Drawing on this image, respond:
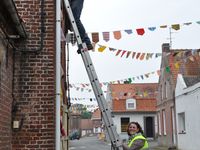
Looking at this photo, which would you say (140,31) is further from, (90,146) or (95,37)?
(90,146)

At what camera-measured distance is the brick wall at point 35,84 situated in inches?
323

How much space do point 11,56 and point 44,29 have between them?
2.93ft

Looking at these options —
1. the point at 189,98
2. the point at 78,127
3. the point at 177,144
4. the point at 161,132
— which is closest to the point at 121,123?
the point at 161,132

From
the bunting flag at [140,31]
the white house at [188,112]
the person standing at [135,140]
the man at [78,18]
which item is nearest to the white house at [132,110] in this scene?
the white house at [188,112]

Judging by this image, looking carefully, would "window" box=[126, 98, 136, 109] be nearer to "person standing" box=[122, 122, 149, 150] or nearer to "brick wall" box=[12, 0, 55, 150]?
"brick wall" box=[12, 0, 55, 150]

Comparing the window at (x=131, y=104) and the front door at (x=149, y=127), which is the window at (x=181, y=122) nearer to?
the front door at (x=149, y=127)

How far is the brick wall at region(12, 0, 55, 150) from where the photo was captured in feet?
26.9

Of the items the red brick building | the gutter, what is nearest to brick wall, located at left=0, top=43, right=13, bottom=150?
the red brick building

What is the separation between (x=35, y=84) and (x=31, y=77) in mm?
160

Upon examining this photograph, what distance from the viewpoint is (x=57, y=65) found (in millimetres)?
8453

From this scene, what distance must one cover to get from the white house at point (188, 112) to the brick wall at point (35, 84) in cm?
1696

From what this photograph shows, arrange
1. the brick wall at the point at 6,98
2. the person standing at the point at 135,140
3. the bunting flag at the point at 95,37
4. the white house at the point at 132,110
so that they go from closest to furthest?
the person standing at the point at 135,140, the brick wall at the point at 6,98, the bunting flag at the point at 95,37, the white house at the point at 132,110

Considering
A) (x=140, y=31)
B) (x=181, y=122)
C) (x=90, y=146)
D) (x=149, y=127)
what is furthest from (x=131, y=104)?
(x=140, y=31)

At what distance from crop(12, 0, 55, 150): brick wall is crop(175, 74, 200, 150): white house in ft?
55.7
